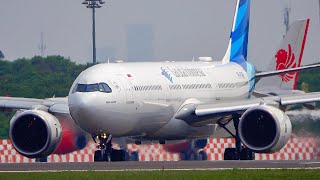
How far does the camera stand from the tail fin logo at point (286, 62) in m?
57.0

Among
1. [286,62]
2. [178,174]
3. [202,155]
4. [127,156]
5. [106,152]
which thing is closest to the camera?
[178,174]

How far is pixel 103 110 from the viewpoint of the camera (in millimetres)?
44906

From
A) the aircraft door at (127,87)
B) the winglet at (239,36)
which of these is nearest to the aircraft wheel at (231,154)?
the aircraft door at (127,87)

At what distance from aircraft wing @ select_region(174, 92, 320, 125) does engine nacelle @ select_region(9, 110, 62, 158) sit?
505 cm

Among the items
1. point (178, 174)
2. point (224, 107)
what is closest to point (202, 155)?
point (224, 107)

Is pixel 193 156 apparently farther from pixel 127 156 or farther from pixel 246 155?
pixel 246 155

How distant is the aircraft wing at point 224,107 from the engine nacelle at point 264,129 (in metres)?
0.72

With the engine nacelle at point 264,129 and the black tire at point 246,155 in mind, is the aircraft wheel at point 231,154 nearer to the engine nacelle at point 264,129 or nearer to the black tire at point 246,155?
the black tire at point 246,155

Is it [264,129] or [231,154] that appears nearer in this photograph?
[264,129]

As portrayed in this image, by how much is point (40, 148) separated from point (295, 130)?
37.6ft

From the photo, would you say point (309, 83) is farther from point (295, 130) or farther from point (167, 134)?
point (167, 134)

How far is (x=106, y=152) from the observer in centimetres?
4625

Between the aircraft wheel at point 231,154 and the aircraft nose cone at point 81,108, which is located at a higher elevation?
the aircraft nose cone at point 81,108

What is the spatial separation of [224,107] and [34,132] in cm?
715
